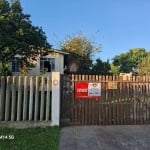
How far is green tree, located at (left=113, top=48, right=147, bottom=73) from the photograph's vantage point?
91188 mm

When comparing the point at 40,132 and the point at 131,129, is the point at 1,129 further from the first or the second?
the point at 131,129

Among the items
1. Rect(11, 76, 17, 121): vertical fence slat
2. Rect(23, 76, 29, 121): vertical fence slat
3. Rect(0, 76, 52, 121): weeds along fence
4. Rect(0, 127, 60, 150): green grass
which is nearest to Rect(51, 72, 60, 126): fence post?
Rect(0, 76, 52, 121): weeds along fence

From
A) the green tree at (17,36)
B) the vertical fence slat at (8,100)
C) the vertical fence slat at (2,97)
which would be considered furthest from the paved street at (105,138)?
the green tree at (17,36)

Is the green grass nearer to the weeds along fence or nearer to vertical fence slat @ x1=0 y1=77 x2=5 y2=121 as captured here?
the weeds along fence

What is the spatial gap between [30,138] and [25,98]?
2491 millimetres

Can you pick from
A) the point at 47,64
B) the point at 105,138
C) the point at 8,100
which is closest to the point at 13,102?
the point at 8,100

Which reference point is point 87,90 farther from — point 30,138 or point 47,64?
point 47,64

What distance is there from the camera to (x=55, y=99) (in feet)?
42.9

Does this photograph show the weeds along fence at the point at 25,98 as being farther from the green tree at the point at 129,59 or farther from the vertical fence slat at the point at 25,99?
the green tree at the point at 129,59

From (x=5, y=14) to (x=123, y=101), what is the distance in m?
12.9

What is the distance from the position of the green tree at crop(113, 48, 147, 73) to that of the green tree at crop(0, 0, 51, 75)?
61139 millimetres

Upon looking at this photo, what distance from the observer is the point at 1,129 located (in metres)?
12.4

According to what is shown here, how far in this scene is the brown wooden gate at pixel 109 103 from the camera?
13336 mm

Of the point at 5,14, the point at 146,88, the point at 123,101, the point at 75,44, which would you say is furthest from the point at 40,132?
the point at 75,44
